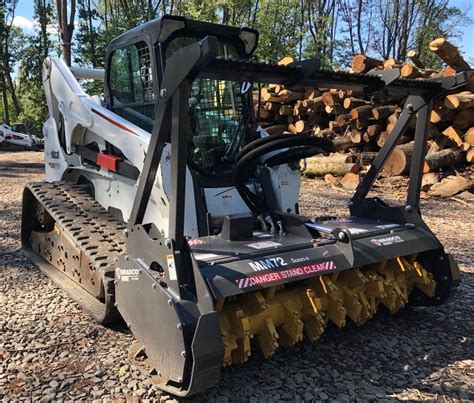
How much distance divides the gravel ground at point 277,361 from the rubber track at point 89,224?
38 centimetres

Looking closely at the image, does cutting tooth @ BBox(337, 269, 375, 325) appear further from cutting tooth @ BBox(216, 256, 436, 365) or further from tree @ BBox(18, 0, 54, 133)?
tree @ BBox(18, 0, 54, 133)

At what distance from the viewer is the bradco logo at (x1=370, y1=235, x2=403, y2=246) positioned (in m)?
3.40


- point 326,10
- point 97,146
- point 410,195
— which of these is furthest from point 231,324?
point 326,10

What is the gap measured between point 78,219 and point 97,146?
82 centimetres

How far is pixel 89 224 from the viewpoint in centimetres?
428

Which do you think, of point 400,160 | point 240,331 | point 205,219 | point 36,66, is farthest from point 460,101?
point 36,66

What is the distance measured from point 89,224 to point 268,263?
2.00m

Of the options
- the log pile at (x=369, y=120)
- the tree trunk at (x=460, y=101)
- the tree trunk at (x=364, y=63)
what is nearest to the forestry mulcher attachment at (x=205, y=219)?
the log pile at (x=369, y=120)

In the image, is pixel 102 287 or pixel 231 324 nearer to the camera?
pixel 231 324

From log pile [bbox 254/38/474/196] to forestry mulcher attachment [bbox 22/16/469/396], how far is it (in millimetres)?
3929

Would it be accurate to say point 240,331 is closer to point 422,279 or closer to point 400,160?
point 422,279

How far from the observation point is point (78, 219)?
434 cm

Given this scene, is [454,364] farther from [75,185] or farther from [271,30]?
[271,30]

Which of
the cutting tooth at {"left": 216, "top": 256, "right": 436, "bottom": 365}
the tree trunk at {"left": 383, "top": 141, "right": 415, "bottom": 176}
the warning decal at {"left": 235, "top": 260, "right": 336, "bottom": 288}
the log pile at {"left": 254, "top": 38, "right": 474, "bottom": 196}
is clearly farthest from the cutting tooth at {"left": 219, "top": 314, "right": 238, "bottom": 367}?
the tree trunk at {"left": 383, "top": 141, "right": 415, "bottom": 176}
